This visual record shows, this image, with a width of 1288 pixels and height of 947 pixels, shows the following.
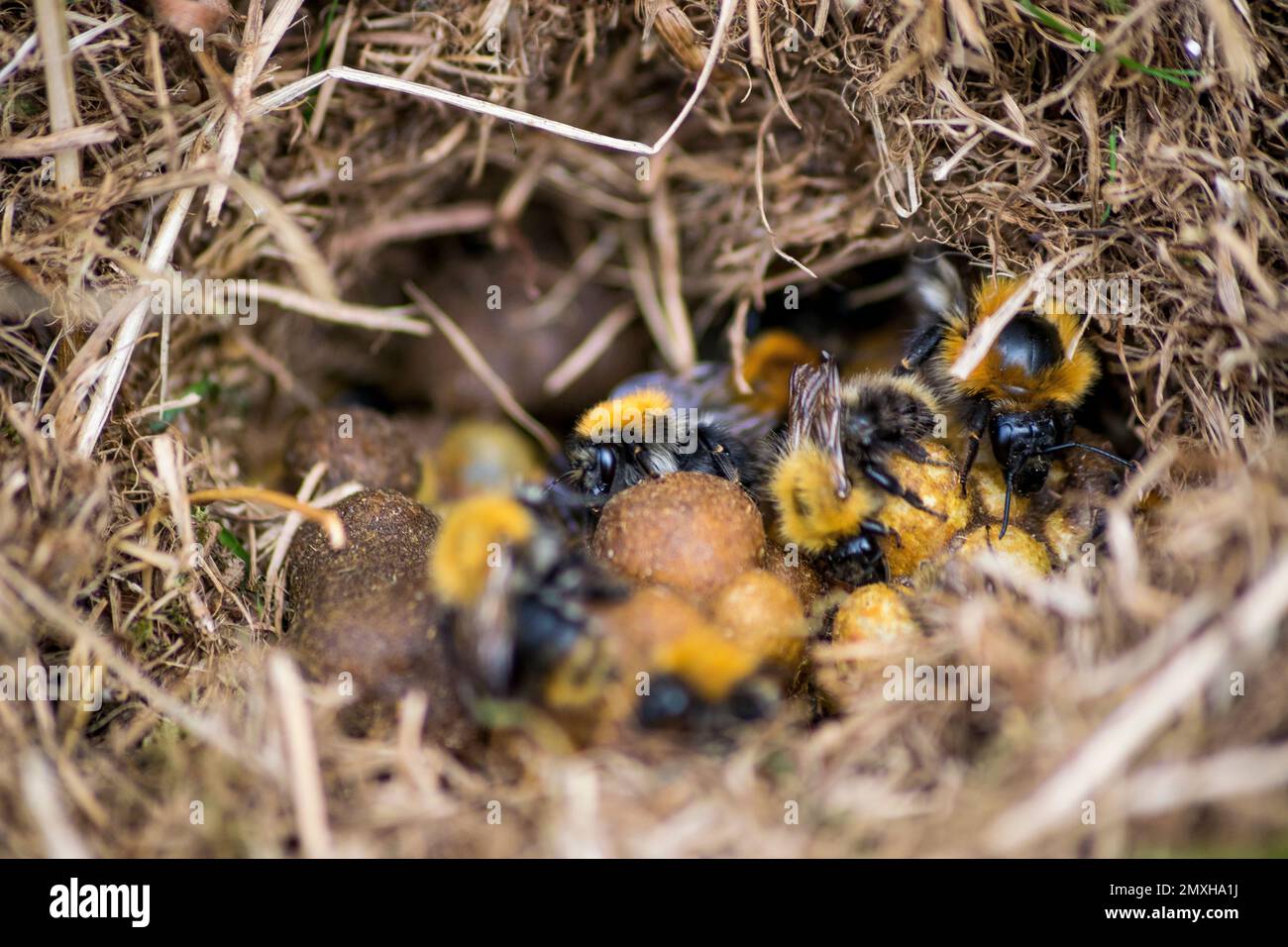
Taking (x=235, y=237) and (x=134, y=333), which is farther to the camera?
(x=235, y=237)

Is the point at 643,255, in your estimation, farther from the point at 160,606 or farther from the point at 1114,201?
the point at 160,606

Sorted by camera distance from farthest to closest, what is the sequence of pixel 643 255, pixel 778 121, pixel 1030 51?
1. pixel 643 255
2. pixel 778 121
3. pixel 1030 51

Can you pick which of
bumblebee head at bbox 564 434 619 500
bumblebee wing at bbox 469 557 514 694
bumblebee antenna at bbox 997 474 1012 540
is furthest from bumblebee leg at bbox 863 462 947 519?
bumblebee wing at bbox 469 557 514 694

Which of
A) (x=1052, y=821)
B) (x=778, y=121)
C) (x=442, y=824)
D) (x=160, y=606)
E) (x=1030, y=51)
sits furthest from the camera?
(x=778, y=121)

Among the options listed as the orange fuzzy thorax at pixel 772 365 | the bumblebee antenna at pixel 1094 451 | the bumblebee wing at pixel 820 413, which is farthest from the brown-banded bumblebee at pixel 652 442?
the bumblebee antenna at pixel 1094 451
